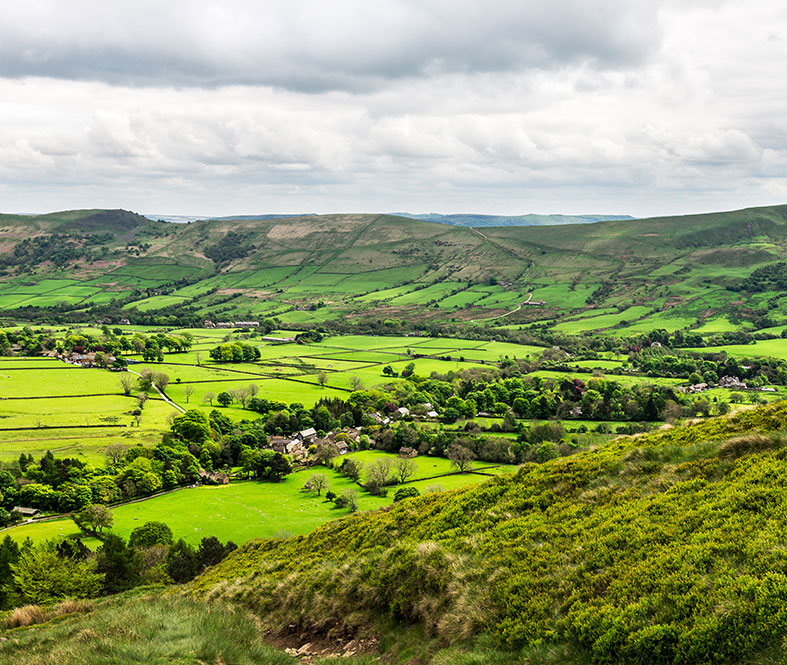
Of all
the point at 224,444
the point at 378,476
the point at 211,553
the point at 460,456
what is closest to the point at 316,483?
the point at 378,476

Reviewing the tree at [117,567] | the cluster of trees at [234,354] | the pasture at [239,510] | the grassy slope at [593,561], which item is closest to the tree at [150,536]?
the pasture at [239,510]

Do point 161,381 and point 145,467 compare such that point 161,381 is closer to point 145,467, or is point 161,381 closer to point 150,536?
point 145,467

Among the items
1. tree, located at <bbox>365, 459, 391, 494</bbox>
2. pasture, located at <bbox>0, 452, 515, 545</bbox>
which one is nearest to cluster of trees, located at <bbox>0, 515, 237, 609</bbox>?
pasture, located at <bbox>0, 452, 515, 545</bbox>

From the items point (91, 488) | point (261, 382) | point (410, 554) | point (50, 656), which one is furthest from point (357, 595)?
point (261, 382)

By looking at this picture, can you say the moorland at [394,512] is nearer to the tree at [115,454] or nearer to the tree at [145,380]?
the tree at [115,454]

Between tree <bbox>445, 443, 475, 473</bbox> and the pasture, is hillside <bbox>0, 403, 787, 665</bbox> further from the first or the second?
tree <bbox>445, 443, 475, 473</bbox>

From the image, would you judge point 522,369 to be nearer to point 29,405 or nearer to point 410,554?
point 29,405
